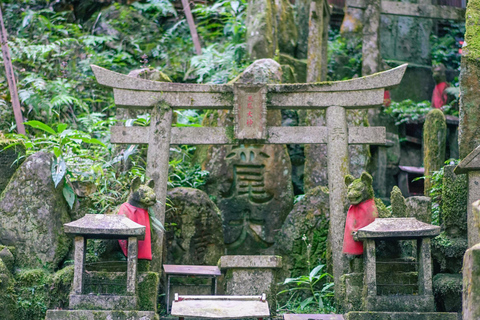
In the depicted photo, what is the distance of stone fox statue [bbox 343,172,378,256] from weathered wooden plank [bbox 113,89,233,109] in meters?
2.29

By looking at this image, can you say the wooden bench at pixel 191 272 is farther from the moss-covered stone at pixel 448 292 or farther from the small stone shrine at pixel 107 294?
the moss-covered stone at pixel 448 292

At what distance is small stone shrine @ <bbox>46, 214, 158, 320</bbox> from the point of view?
20.0ft

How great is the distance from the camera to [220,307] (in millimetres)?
5988

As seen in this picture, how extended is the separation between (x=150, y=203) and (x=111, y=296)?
1.27m

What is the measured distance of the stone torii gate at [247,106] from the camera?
8156 millimetres

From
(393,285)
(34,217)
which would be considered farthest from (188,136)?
(393,285)

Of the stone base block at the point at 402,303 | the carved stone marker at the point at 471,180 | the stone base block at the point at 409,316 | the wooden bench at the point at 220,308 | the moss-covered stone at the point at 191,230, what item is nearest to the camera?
the wooden bench at the point at 220,308

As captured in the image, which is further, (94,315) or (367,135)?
(367,135)

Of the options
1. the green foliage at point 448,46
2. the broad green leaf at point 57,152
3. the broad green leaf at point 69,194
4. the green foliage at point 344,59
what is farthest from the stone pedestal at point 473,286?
the green foliage at point 448,46

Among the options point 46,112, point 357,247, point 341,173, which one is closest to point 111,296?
point 357,247

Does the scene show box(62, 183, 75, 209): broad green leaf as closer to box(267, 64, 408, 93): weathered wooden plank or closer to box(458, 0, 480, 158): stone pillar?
box(267, 64, 408, 93): weathered wooden plank

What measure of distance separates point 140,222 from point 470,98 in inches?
170

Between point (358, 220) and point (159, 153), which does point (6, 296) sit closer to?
point (159, 153)

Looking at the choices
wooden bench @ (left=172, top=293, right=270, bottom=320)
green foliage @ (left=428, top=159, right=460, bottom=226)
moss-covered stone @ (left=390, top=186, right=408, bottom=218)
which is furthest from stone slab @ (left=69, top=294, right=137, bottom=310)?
green foliage @ (left=428, top=159, right=460, bottom=226)
